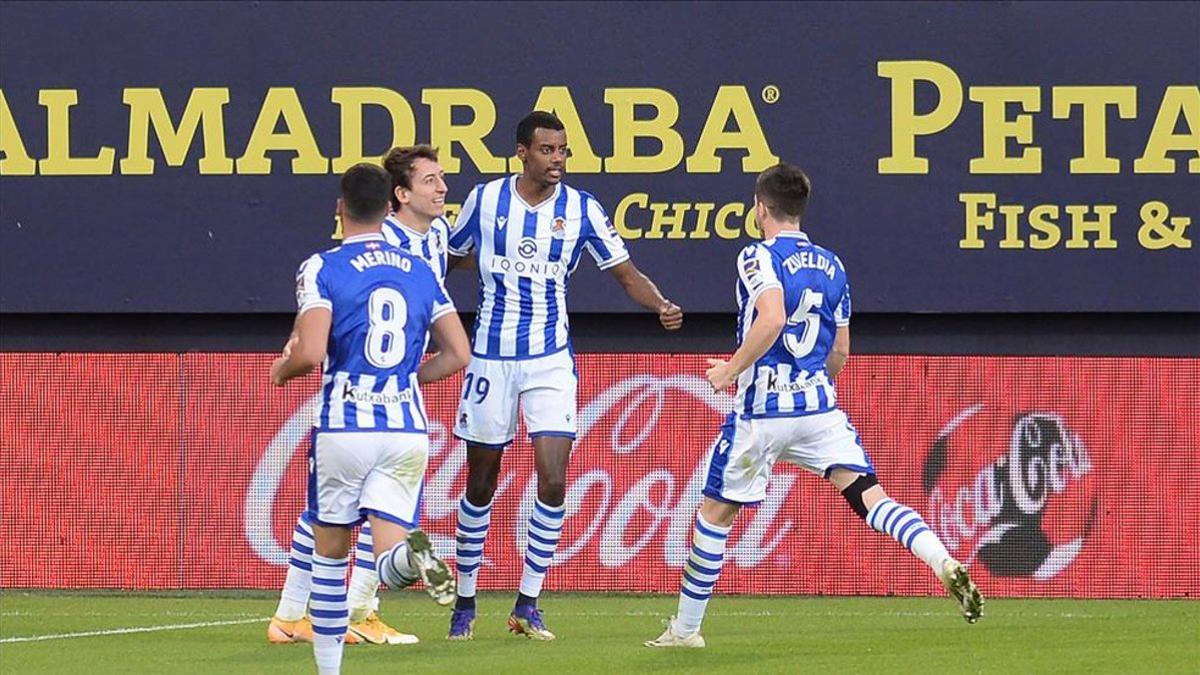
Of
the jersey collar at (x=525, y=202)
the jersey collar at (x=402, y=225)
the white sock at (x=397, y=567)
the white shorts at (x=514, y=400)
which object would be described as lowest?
the white sock at (x=397, y=567)

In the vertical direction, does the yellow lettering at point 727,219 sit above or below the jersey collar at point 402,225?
above

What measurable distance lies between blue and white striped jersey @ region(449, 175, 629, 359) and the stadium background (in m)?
3.63

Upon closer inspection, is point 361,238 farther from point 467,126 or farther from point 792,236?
point 467,126

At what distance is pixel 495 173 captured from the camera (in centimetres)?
1515

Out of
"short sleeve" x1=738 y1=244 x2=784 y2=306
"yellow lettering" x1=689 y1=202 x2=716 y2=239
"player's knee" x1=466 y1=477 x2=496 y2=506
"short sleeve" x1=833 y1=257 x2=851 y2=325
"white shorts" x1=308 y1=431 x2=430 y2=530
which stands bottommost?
"player's knee" x1=466 y1=477 x2=496 y2=506

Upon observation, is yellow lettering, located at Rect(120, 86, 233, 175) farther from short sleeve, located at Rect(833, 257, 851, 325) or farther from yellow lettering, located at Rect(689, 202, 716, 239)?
short sleeve, located at Rect(833, 257, 851, 325)

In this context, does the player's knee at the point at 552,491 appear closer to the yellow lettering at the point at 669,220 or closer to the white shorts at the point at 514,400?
the white shorts at the point at 514,400

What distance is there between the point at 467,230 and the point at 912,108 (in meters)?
4.99

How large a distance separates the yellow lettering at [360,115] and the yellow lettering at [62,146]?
1533 mm

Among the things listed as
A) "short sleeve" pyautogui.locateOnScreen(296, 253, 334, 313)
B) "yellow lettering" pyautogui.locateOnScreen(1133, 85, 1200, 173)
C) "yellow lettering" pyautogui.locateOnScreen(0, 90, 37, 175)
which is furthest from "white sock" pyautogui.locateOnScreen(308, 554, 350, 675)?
"yellow lettering" pyautogui.locateOnScreen(1133, 85, 1200, 173)

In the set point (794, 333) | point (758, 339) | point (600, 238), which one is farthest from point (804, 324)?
point (600, 238)

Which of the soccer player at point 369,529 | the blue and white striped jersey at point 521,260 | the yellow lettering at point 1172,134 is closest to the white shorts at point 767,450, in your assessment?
the blue and white striped jersey at point 521,260

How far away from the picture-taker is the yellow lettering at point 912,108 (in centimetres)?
1505

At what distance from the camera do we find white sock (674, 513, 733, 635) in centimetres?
988
